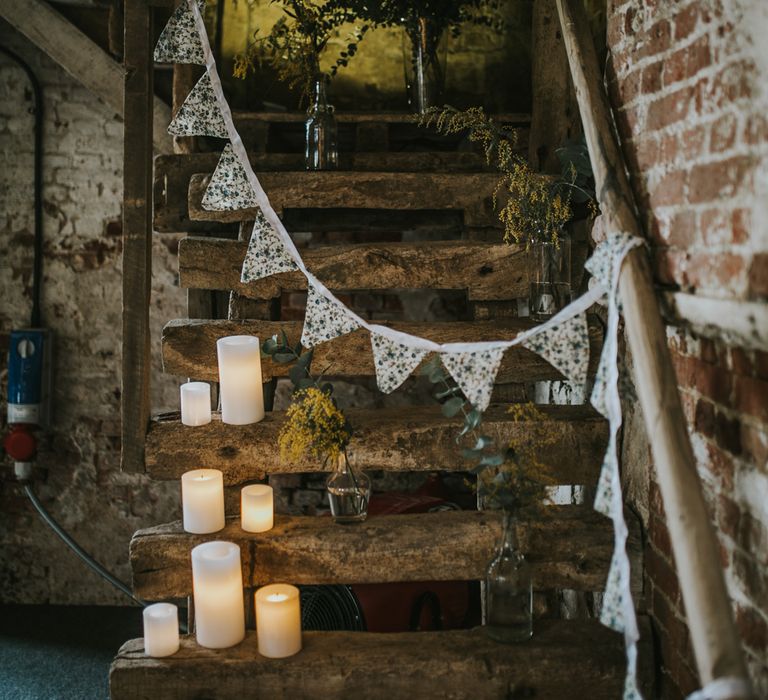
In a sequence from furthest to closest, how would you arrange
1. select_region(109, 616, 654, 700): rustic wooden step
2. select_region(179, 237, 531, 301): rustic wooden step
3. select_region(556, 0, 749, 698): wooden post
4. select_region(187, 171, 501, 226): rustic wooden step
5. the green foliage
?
the green foliage → select_region(187, 171, 501, 226): rustic wooden step → select_region(179, 237, 531, 301): rustic wooden step → select_region(109, 616, 654, 700): rustic wooden step → select_region(556, 0, 749, 698): wooden post

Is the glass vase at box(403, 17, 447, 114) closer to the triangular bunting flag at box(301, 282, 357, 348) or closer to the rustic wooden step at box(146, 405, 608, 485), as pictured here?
the triangular bunting flag at box(301, 282, 357, 348)

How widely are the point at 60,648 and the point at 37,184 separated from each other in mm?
1891

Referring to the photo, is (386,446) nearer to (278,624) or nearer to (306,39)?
(278,624)

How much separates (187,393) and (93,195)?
1790 millimetres

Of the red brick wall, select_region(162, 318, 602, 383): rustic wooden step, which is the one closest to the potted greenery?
select_region(162, 318, 602, 383): rustic wooden step

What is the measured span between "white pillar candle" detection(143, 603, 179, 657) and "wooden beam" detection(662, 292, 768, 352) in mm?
1268

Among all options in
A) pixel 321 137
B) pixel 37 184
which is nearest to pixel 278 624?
pixel 321 137

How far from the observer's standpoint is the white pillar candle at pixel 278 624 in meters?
1.82

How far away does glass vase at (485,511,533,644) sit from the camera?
6.08 ft

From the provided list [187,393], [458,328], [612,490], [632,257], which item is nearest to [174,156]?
[187,393]

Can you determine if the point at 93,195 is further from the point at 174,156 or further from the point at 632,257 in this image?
the point at 632,257

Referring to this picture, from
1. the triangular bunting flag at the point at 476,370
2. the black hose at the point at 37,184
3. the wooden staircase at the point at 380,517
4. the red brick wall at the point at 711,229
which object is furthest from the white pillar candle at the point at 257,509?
the black hose at the point at 37,184

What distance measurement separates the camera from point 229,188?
225 centimetres

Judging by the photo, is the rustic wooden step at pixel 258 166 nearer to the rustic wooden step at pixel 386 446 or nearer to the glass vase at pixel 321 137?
the glass vase at pixel 321 137
